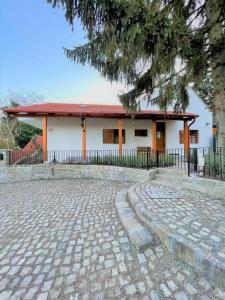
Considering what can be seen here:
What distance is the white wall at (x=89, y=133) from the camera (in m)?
12.9

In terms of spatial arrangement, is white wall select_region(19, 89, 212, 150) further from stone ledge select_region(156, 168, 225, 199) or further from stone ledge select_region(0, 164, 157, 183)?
stone ledge select_region(156, 168, 225, 199)

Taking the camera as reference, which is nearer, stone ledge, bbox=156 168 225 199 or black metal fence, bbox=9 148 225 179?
stone ledge, bbox=156 168 225 199

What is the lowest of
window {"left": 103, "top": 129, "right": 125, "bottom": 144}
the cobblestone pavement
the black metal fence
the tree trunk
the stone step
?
the cobblestone pavement

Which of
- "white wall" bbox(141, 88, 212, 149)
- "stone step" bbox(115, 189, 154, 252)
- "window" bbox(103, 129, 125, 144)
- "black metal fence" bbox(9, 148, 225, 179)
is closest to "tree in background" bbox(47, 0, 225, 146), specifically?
"black metal fence" bbox(9, 148, 225, 179)

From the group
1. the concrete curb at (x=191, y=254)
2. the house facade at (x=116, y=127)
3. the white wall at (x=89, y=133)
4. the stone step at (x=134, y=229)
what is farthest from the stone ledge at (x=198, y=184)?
the white wall at (x=89, y=133)

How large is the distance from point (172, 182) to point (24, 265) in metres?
4.87

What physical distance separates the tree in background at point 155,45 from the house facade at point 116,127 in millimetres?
4057

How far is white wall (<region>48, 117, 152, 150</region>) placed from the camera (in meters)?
12.9

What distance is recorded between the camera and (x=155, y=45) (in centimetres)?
489

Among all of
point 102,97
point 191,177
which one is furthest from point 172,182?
point 102,97

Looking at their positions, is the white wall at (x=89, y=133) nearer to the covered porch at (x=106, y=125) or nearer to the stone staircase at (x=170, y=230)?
the covered porch at (x=106, y=125)

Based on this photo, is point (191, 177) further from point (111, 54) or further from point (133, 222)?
point (111, 54)

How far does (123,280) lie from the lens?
94.6 inches

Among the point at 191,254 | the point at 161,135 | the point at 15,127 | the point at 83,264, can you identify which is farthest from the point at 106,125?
the point at 15,127
